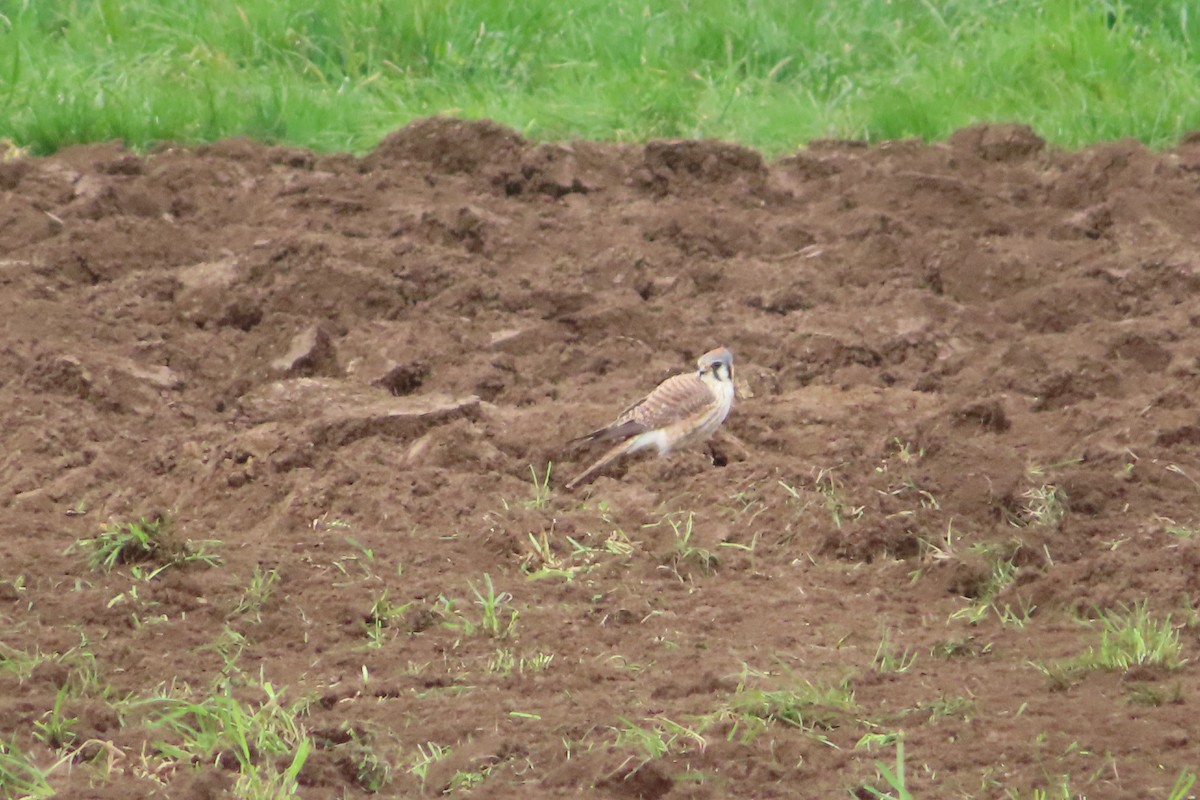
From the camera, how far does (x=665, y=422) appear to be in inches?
241

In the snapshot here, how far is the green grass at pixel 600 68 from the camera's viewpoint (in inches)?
375

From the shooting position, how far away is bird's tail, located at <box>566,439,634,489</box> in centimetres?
609

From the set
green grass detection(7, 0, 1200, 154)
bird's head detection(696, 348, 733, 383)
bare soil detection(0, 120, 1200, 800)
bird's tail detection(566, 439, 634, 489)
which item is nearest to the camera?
bare soil detection(0, 120, 1200, 800)

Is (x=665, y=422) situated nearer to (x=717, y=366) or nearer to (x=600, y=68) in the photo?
(x=717, y=366)

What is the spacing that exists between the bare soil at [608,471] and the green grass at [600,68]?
1.94 feet

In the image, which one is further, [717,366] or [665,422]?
[717,366]

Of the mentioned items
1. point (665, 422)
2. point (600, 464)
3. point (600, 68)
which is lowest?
point (600, 68)

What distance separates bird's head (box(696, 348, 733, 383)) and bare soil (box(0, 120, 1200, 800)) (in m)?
0.21

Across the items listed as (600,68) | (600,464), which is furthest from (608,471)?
(600,68)

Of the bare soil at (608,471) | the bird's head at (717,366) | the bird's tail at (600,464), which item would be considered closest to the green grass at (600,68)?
the bare soil at (608,471)

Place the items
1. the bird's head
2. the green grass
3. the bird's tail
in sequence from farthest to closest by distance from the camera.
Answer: the green grass, the bird's head, the bird's tail

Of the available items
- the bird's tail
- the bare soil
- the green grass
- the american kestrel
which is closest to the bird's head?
the american kestrel

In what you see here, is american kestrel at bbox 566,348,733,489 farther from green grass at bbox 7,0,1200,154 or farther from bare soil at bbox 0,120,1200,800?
green grass at bbox 7,0,1200,154

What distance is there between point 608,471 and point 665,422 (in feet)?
0.89
